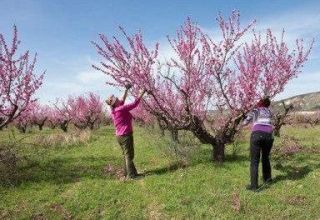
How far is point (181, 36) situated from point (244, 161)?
182 inches

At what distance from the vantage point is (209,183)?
1262 cm

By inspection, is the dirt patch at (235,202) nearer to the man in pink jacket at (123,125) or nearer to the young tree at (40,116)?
the man in pink jacket at (123,125)

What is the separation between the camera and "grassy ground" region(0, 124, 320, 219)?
10727 mm

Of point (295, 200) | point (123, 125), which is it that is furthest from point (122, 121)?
point (295, 200)

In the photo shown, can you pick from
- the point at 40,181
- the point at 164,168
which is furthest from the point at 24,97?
the point at 164,168

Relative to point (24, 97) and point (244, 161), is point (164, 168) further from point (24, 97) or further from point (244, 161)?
point (24, 97)

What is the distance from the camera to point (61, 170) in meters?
16.2

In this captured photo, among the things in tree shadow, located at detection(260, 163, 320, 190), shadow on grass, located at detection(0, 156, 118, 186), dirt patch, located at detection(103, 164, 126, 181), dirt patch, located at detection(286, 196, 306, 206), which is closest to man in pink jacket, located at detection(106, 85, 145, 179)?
dirt patch, located at detection(103, 164, 126, 181)

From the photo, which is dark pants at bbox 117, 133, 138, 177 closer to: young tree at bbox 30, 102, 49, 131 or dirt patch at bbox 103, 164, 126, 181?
dirt patch at bbox 103, 164, 126, 181

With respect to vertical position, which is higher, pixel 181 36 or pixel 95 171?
pixel 181 36

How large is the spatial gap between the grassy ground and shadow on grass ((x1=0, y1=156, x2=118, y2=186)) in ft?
0.10

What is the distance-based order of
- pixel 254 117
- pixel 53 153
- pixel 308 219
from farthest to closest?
pixel 53 153 → pixel 254 117 → pixel 308 219

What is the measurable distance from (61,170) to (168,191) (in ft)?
18.1

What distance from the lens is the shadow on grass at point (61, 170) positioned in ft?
47.7
